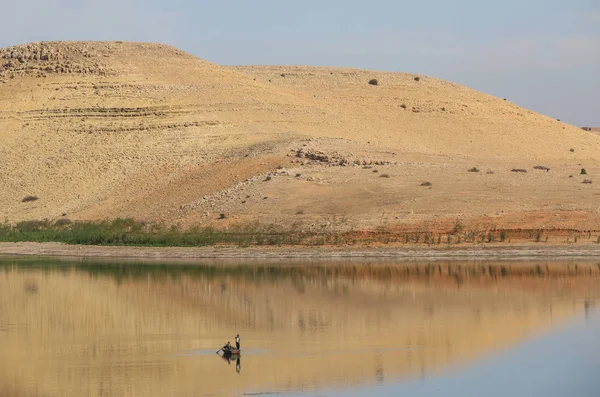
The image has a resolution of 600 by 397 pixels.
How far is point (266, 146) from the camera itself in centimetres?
7094

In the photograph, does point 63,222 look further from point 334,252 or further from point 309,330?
point 309,330

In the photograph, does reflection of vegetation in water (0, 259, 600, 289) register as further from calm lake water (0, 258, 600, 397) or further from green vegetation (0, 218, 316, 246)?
green vegetation (0, 218, 316, 246)

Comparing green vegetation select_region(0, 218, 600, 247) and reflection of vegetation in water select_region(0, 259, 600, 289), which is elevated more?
green vegetation select_region(0, 218, 600, 247)

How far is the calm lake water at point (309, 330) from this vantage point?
24.6 meters

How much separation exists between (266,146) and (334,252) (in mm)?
19285

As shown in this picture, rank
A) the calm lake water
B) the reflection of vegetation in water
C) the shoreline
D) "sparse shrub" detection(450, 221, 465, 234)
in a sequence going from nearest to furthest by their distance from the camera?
the calm lake water < the reflection of vegetation in water < the shoreline < "sparse shrub" detection(450, 221, 465, 234)

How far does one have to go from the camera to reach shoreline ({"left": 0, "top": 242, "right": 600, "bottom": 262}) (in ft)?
165

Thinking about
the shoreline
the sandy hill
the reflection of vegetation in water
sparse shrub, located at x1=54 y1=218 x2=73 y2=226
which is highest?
the sandy hill

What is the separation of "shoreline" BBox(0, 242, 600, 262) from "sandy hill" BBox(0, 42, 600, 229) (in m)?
2.67

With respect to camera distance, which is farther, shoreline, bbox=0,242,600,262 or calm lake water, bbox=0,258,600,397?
shoreline, bbox=0,242,600,262

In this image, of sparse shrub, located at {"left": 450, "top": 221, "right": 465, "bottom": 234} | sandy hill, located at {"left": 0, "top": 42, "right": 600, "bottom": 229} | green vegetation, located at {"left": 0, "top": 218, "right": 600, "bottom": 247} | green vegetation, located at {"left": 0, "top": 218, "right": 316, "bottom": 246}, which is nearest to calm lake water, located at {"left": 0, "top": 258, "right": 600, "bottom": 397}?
green vegetation, located at {"left": 0, "top": 218, "right": 600, "bottom": 247}

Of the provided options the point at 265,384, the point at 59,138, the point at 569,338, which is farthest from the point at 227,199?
the point at 265,384

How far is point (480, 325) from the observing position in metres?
32.0

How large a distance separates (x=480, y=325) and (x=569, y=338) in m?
3.03
